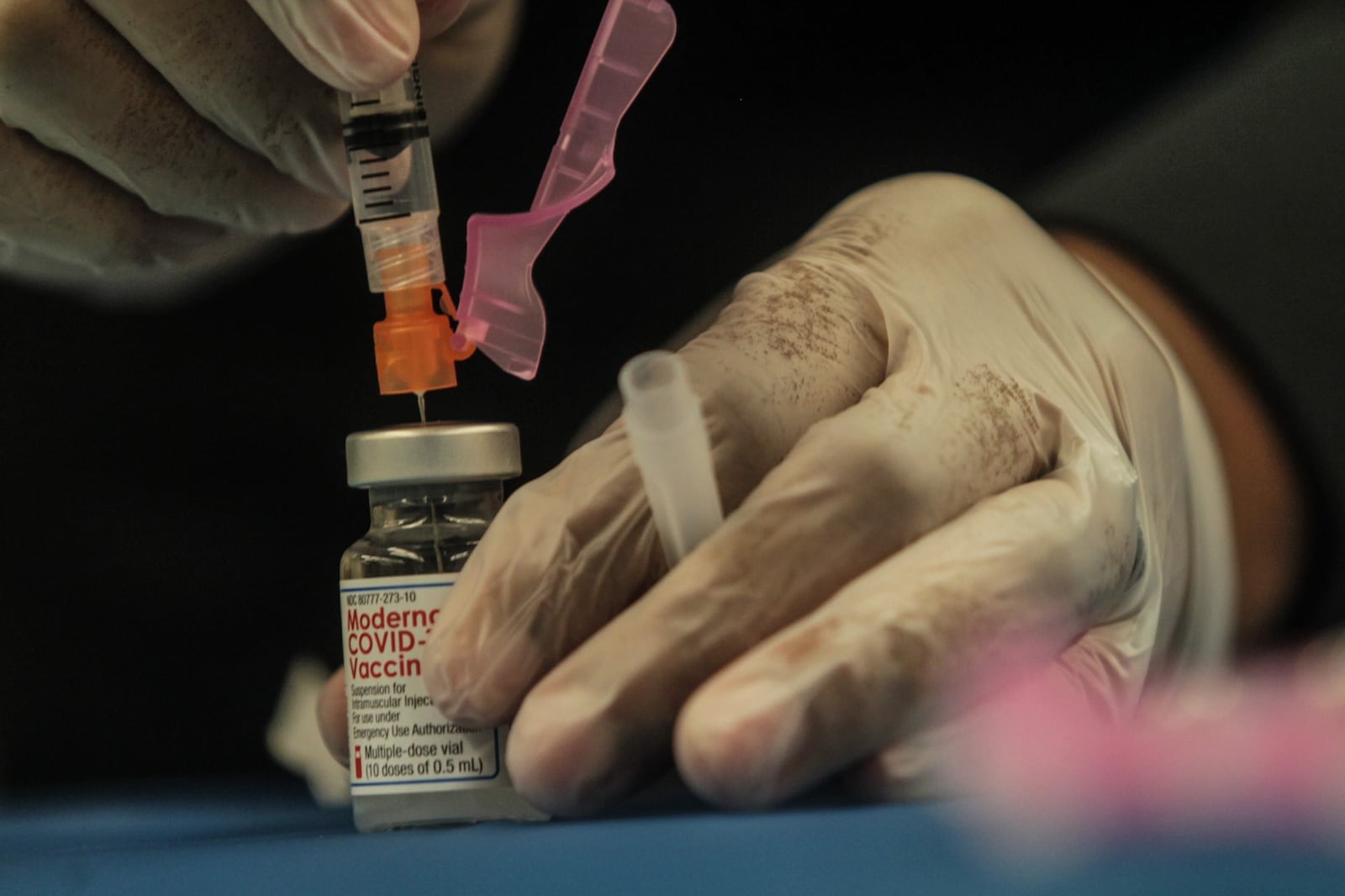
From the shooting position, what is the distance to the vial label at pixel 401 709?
2.27ft

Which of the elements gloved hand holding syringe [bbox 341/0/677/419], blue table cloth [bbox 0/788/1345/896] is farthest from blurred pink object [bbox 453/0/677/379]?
blue table cloth [bbox 0/788/1345/896]

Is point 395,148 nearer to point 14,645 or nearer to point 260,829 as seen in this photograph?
point 260,829

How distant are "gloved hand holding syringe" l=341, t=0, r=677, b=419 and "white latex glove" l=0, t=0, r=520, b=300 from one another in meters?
0.06

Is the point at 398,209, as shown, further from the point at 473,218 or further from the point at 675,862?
the point at 675,862

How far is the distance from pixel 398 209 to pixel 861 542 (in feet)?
1.15

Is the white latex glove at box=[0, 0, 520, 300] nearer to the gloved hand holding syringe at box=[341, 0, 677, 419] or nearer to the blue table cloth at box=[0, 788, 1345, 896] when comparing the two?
the gloved hand holding syringe at box=[341, 0, 677, 419]

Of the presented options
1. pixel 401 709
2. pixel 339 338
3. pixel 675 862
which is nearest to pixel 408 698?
pixel 401 709

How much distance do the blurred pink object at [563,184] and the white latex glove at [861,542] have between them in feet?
0.35

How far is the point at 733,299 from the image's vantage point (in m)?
0.92

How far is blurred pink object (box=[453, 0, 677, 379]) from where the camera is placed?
70 cm

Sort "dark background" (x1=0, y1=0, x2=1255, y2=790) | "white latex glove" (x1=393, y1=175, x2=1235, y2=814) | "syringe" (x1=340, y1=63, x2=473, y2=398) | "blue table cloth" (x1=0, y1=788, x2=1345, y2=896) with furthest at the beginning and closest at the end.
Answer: "dark background" (x1=0, y1=0, x2=1255, y2=790), "syringe" (x1=340, y1=63, x2=473, y2=398), "white latex glove" (x1=393, y1=175, x2=1235, y2=814), "blue table cloth" (x1=0, y1=788, x2=1345, y2=896)

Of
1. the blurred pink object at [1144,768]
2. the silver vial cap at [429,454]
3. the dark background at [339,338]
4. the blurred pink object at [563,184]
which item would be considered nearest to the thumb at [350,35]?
the blurred pink object at [563,184]

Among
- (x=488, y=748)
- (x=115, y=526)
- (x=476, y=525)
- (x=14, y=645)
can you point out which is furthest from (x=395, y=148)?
(x=14, y=645)

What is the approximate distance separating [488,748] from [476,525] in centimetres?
14
